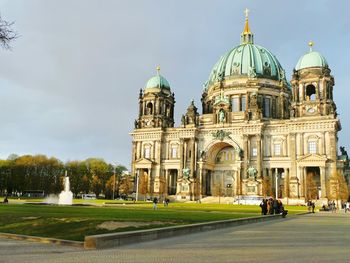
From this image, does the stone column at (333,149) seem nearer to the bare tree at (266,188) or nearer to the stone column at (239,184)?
the bare tree at (266,188)

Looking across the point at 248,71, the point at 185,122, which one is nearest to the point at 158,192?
the point at 185,122

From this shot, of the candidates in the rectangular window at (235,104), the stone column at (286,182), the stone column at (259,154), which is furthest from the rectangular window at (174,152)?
the stone column at (286,182)

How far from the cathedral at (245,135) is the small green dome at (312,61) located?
20 cm

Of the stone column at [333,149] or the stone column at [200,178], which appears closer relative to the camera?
the stone column at [333,149]

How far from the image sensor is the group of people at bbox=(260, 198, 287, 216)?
33.1 m

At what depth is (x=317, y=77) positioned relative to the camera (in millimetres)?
75500

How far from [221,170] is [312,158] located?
22.1 m

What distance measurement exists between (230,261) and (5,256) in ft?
20.9

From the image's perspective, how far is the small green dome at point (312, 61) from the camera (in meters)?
76.9

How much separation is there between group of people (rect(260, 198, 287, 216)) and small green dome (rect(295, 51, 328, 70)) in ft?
160

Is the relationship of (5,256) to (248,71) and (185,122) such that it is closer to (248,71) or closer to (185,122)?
(185,122)

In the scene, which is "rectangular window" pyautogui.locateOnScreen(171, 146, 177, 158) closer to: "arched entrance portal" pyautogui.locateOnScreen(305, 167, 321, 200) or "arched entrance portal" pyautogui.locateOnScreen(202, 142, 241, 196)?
"arched entrance portal" pyautogui.locateOnScreen(202, 142, 241, 196)

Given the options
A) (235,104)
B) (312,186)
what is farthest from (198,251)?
(235,104)

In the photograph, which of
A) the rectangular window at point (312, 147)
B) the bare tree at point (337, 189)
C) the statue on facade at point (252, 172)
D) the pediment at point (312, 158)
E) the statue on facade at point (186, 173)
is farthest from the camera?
the statue on facade at point (186, 173)
